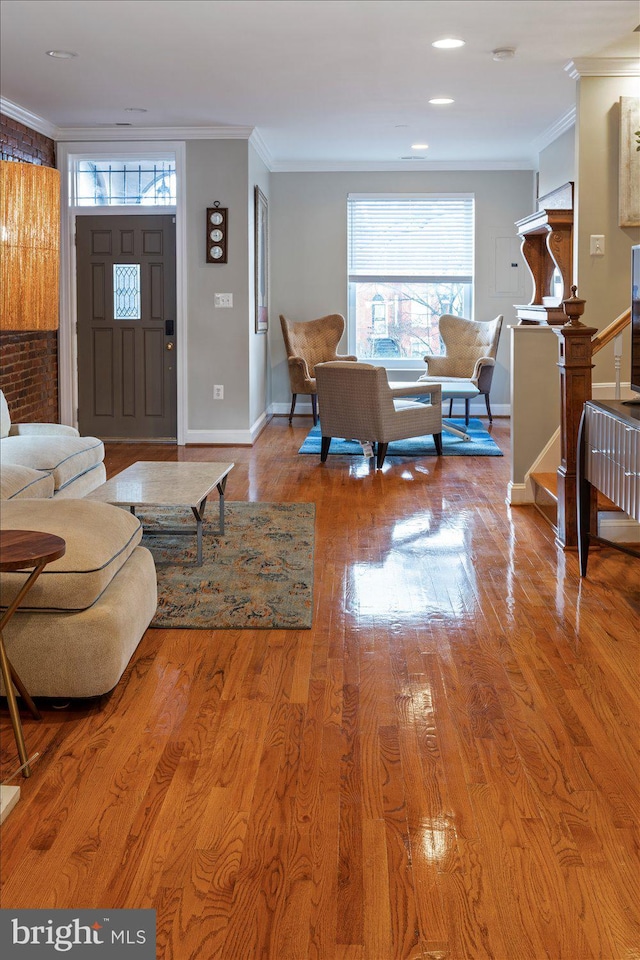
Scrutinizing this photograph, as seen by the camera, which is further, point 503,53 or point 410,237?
point 410,237

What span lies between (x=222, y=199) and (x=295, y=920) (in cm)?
700

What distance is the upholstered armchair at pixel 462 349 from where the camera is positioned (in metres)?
9.34

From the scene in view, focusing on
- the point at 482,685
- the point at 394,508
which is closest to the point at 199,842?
the point at 482,685

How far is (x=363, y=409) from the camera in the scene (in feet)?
22.9

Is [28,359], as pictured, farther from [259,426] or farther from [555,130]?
[555,130]

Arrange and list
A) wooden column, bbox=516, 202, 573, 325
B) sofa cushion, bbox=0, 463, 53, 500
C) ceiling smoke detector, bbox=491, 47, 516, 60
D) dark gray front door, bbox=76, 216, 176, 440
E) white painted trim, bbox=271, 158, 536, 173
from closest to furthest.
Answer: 1. sofa cushion, bbox=0, 463, 53, 500
2. ceiling smoke detector, bbox=491, 47, 516, 60
3. wooden column, bbox=516, 202, 573, 325
4. dark gray front door, bbox=76, 216, 176, 440
5. white painted trim, bbox=271, 158, 536, 173

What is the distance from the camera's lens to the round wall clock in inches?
316

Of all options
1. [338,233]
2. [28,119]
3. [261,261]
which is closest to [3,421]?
[28,119]

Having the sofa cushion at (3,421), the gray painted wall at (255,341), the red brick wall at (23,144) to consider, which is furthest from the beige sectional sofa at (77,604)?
the gray painted wall at (255,341)

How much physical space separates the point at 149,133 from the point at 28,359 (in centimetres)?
211

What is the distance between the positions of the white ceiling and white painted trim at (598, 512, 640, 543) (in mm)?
2438

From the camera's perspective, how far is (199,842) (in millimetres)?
2098

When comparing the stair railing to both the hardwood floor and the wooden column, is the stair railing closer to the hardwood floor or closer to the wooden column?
the hardwood floor

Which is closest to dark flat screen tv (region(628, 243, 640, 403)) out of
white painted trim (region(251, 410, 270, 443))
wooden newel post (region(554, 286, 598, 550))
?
wooden newel post (region(554, 286, 598, 550))
